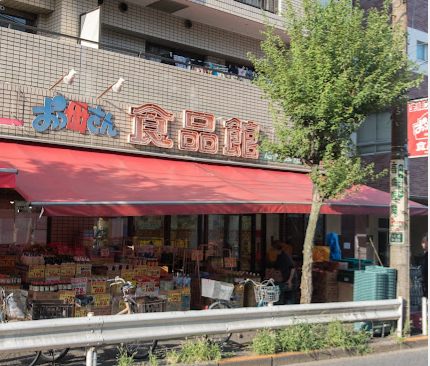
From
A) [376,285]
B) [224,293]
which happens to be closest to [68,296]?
[224,293]

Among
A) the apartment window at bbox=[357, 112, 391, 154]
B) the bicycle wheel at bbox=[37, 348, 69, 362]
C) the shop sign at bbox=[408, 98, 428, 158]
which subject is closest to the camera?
the bicycle wheel at bbox=[37, 348, 69, 362]

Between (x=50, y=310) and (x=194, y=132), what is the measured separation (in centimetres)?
593

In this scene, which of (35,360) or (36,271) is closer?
(35,360)

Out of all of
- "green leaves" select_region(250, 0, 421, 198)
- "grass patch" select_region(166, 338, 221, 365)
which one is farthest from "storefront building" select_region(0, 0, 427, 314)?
"grass patch" select_region(166, 338, 221, 365)

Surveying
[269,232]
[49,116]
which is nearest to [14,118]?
[49,116]

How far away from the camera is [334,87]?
9.27 meters

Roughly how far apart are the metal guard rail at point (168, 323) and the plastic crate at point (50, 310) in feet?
6.15

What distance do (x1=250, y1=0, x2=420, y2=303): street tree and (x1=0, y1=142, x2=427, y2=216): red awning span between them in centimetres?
129

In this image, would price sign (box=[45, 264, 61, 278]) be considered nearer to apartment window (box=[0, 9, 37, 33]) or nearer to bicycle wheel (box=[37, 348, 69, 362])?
bicycle wheel (box=[37, 348, 69, 362])

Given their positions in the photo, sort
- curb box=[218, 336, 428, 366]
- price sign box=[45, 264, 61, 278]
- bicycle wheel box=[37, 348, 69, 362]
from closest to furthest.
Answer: bicycle wheel box=[37, 348, 69, 362]
curb box=[218, 336, 428, 366]
price sign box=[45, 264, 61, 278]

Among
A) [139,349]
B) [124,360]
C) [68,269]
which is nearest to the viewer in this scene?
[124,360]

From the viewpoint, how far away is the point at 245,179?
12.6m

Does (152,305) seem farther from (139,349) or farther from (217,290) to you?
(139,349)

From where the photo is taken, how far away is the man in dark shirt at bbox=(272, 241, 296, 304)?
12.7 meters
